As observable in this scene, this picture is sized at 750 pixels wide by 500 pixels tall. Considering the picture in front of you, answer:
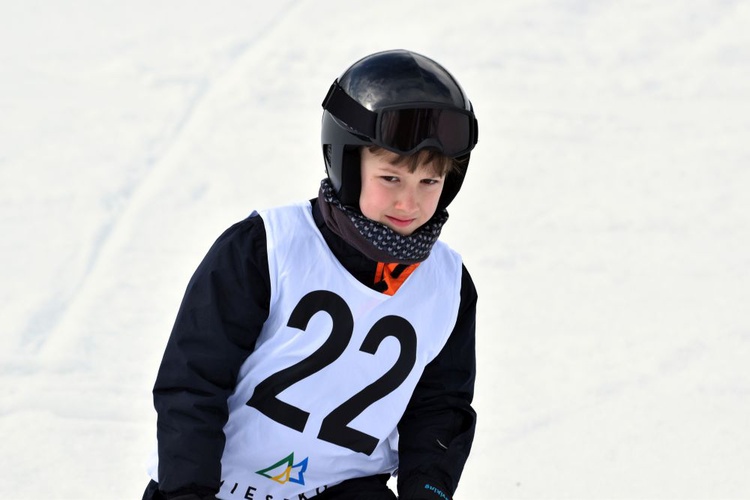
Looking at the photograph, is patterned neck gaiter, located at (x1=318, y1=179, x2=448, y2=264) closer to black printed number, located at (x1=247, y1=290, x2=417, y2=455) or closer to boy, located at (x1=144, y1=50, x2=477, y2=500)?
boy, located at (x1=144, y1=50, x2=477, y2=500)

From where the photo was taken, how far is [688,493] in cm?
339

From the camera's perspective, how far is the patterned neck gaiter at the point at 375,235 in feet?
6.66

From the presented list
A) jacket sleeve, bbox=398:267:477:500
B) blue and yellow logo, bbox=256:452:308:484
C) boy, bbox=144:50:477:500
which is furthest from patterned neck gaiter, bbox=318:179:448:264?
blue and yellow logo, bbox=256:452:308:484

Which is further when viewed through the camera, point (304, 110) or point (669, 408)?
point (304, 110)

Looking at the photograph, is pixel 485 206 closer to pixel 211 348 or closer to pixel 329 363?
pixel 329 363

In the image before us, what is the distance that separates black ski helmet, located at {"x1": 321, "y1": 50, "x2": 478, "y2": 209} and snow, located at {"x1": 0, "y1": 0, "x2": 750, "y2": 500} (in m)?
1.69

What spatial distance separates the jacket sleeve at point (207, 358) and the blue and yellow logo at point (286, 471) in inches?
7.9

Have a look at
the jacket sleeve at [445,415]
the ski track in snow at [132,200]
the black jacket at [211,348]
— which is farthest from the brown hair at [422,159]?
the ski track in snow at [132,200]

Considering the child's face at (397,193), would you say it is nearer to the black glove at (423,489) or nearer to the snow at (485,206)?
the black glove at (423,489)

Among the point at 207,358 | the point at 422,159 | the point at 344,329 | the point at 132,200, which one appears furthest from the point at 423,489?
the point at 132,200

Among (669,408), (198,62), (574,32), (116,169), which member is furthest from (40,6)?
(669,408)

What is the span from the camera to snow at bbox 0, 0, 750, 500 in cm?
364

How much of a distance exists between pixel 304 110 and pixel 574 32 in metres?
1.90

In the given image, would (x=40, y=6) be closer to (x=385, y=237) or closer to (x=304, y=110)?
(x=304, y=110)
